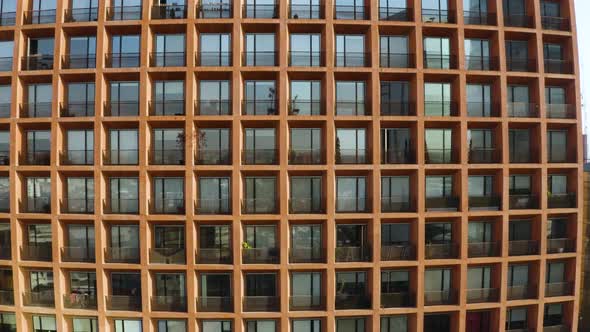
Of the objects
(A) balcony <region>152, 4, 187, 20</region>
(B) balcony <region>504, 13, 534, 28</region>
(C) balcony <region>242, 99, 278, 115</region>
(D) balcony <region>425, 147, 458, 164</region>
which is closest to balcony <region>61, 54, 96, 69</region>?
(A) balcony <region>152, 4, 187, 20</region>

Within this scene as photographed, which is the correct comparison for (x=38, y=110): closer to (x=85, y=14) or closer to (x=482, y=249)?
A: (x=85, y=14)

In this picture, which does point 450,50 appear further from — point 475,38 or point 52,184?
point 52,184

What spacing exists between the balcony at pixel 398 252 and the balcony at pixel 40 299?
21.5 meters

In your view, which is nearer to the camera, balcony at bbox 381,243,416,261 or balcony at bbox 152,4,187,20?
balcony at bbox 381,243,416,261

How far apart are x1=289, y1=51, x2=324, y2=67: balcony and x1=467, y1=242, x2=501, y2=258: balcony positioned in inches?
609

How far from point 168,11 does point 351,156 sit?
15.4 metres

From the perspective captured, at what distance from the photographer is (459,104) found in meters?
20.4

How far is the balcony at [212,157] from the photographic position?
66.4 ft

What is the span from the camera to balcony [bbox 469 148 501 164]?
69.2 ft

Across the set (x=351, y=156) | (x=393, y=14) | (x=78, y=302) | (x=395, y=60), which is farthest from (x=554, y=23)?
(x=78, y=302)

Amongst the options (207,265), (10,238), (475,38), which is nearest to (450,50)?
(475,38)

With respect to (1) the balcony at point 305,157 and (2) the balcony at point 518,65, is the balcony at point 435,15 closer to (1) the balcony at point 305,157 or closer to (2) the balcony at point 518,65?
(2) the balcony at point 518,65

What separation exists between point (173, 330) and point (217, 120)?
1362cm

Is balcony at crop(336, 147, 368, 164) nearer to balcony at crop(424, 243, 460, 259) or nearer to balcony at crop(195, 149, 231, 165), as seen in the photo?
balcony at crop(424, 243, 460, 259)
